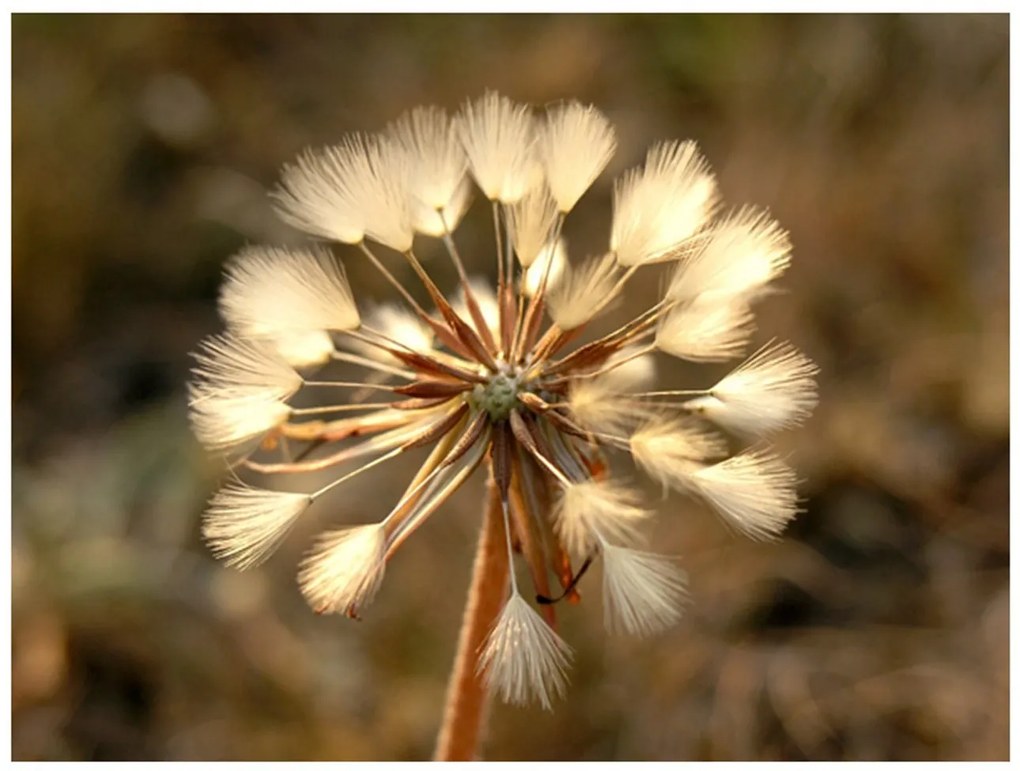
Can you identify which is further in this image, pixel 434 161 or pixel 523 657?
pixel 434 161

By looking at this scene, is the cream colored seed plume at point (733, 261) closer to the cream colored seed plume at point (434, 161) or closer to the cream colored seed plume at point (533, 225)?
the cream colored seed plume at point (533, 225)

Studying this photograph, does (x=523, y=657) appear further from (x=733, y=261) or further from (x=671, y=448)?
(x=733, y=261)

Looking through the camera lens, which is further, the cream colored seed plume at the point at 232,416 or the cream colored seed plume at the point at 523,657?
the cream colored seed plume at the point at 232,416

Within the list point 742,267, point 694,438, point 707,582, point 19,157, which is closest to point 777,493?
point 694,438

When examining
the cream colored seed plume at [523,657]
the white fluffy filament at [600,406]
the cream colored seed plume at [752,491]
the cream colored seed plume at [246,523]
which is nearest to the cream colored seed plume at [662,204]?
the white fluffy filament at [600,406]

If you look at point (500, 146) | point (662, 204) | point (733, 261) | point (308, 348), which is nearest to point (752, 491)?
point (733, 261)

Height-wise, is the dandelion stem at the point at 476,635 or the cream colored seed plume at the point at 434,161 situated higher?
the cream colored seed plume at the point at 434,161
